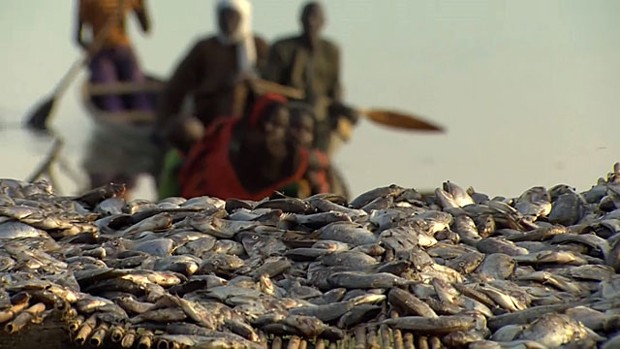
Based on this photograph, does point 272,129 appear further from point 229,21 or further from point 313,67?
point 229,21

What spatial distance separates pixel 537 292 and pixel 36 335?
116cm

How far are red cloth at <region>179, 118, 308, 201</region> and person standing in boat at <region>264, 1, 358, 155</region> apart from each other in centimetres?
263

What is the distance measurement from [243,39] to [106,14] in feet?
10.8

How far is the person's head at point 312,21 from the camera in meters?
14.8

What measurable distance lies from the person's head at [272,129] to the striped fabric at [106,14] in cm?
614

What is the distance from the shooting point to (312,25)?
48.5 feet

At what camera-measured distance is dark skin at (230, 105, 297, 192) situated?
1199 centimetres

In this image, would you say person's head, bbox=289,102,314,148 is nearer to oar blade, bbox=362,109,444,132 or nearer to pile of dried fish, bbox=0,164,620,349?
oar blade, bbox=362,109,444,132

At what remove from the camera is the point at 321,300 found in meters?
3.76

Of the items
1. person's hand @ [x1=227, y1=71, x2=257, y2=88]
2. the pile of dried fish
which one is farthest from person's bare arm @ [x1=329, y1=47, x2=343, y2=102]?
the pile of dried fish

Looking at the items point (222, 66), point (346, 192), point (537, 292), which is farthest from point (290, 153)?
point (537, 292)

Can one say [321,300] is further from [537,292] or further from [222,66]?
[222,66]

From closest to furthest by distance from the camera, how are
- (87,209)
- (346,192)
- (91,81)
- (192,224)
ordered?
(192,224)
(87,209)
(346,192)
(91,81)

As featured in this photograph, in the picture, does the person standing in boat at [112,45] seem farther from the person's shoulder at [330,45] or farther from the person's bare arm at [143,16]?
the person's shoulder at [330,45]
